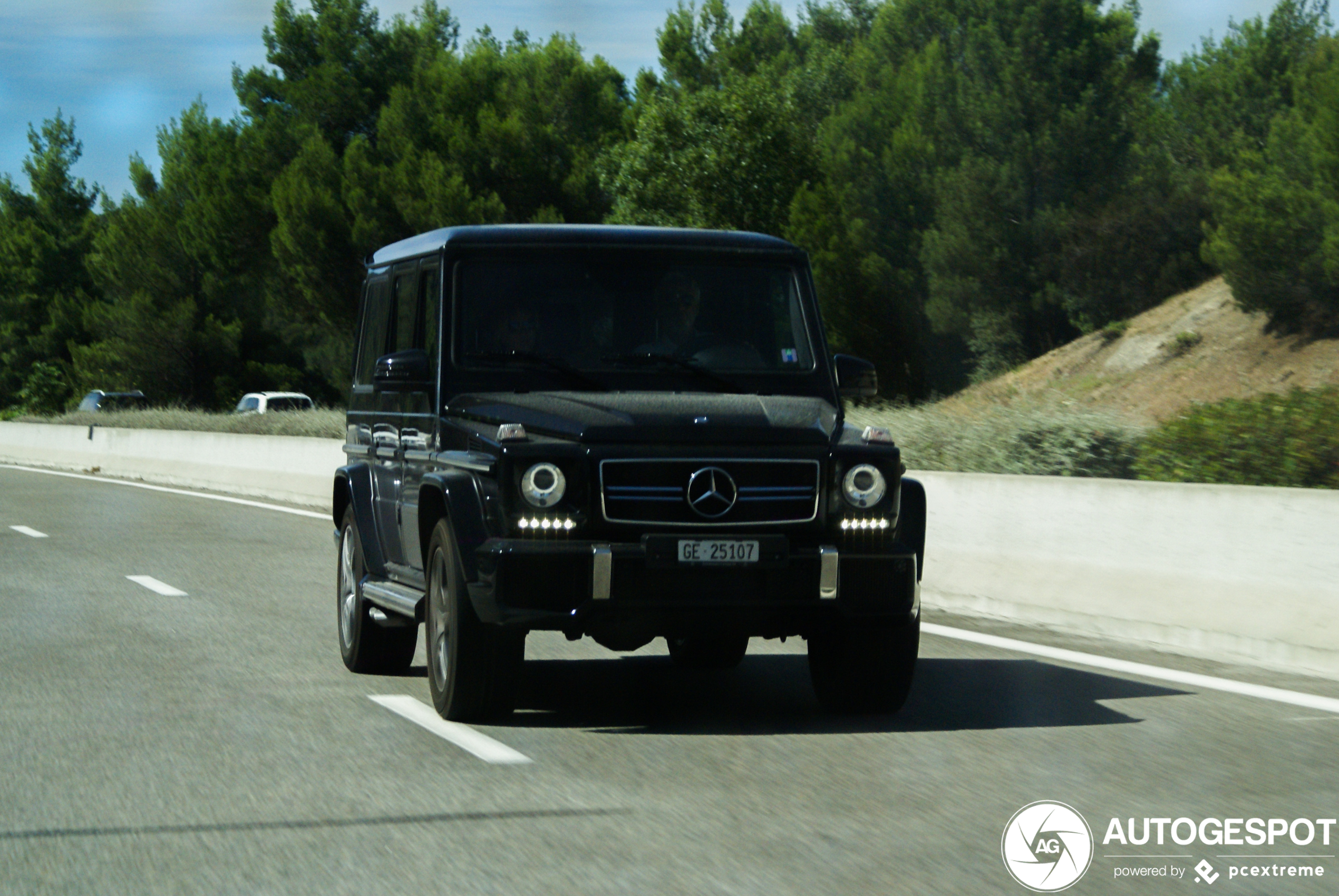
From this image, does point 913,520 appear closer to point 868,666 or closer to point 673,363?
point 868,666

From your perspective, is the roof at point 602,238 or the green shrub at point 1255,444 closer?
the roof at point 602,238

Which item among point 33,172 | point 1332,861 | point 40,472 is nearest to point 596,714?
point 1332,861

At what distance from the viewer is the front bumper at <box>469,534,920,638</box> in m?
7.00

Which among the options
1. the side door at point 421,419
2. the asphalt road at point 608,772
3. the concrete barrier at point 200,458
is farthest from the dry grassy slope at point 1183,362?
the side door at point 421,419

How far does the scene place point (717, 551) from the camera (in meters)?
7.09

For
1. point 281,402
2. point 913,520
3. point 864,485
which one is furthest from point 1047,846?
point 281,402

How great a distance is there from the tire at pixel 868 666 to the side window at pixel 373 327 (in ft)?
9.47

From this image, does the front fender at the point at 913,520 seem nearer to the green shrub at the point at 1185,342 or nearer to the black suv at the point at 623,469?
the black suv at the point at 623,469

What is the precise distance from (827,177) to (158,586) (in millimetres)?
47834

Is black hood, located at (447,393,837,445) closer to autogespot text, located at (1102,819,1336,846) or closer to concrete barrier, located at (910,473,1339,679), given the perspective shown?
autogespot text, located at (1102,819,1336,846)

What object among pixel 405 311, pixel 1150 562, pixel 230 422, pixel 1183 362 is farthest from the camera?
pixel 1183 362

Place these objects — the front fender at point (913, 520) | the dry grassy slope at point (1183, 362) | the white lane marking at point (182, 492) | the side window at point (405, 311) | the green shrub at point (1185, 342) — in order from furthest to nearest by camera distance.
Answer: the green shrub at point (1185, 342) → the dry grassy slope at point (1183, 362) → the white lane marking at point (182, 492) → the side window at point (405, 311) → the front fender at point (913, 520)

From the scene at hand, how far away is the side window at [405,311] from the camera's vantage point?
8.62 m

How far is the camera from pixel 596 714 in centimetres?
783
